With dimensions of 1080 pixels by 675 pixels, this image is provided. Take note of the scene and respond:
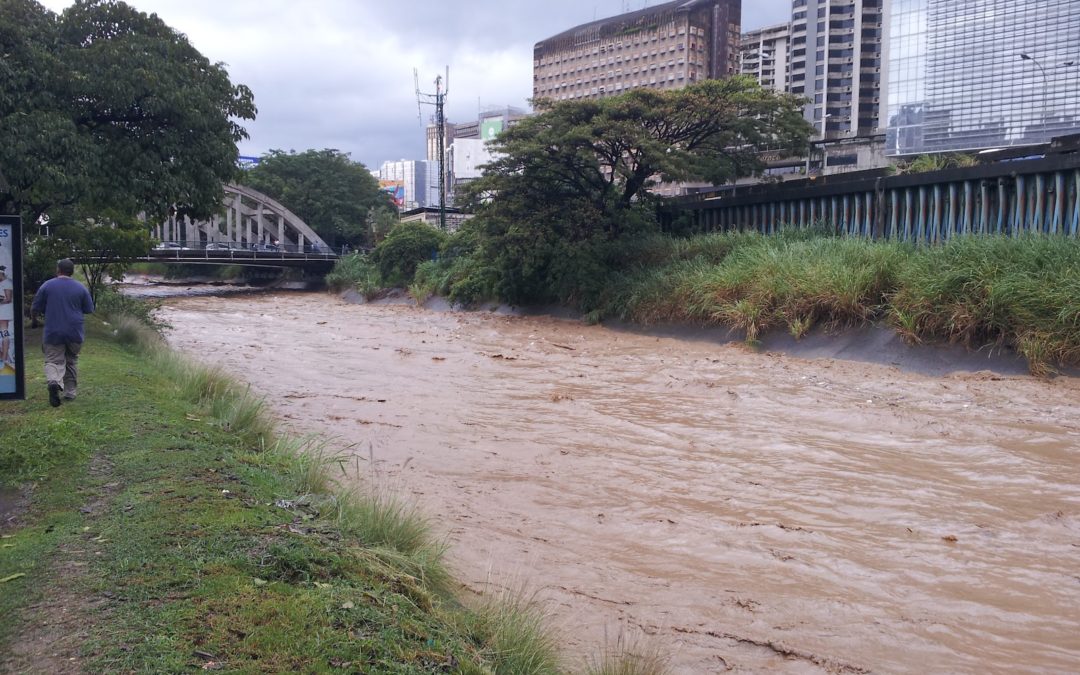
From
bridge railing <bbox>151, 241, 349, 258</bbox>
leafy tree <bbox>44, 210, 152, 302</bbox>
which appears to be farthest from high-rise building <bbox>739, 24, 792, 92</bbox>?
leafy tree <bbox>44, 210, 152, 302</bbox>

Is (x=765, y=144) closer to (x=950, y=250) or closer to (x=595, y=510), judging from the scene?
(x=950, y=250)

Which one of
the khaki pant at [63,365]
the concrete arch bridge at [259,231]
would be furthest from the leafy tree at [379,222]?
the khaki pant at [63,365]

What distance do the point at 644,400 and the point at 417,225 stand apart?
34592mm

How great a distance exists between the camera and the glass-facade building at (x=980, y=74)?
53.3 metres

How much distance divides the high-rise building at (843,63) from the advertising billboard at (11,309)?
108816mm

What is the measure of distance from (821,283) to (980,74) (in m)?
49.7

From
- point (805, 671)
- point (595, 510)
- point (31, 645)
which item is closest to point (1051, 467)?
point (595, 510)

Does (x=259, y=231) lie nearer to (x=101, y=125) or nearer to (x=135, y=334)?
(x=101, y=125)

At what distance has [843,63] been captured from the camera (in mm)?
107750

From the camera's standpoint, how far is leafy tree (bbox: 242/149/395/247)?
243ft

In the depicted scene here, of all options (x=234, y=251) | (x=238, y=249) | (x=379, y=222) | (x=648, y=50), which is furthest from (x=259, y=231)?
(x=648, y=50)

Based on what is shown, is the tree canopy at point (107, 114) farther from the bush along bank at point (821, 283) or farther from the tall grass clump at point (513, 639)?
the tall grass clump at point (513, 639)

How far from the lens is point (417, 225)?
46281mm

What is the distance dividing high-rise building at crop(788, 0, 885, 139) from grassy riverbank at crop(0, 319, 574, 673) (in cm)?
10875
